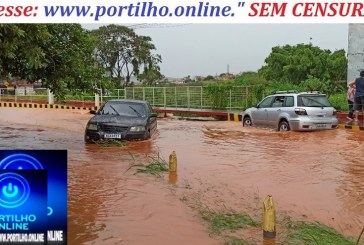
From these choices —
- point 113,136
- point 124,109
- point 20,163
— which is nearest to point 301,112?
point 124,109

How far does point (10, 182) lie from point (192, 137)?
42.8 feet

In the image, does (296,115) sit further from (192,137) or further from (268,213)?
(268,213)

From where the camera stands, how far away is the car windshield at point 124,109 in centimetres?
1286

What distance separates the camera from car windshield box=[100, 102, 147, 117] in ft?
42.2

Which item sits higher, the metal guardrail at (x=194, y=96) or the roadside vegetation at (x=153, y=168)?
the metal guardrail at (x=194, y=96)

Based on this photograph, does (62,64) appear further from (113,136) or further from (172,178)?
(172,178)

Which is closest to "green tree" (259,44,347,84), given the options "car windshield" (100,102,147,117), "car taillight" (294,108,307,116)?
"car taillight" (294,108,307,116)

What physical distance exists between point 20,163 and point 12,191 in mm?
164

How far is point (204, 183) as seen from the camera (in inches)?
325

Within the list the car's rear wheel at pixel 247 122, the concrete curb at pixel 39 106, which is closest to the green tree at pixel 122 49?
the concrete curb at pixel 39 106

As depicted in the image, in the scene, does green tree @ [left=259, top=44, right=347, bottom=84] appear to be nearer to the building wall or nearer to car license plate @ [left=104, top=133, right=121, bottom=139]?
the building wall

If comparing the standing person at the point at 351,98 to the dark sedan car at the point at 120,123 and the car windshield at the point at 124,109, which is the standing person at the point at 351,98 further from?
the car windshield at the point at 124,109

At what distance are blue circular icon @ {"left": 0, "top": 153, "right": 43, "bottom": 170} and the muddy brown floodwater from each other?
105 inches

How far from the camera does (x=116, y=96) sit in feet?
96.2
